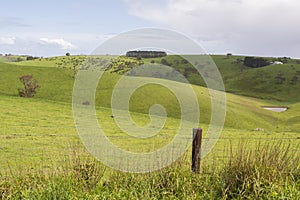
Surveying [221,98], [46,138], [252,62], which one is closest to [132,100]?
[221,98]

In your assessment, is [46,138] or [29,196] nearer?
[29,196]

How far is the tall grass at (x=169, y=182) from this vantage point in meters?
9.79

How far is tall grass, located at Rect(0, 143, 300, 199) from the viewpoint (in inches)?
385

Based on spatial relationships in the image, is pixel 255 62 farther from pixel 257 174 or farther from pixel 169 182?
pixel 169 182

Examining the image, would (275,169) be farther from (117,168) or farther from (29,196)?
(29,196)

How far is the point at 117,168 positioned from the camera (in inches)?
449

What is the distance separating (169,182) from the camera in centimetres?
1058

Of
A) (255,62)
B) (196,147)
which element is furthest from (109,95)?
(255,62)

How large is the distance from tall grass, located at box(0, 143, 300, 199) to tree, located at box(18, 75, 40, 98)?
54262 mm

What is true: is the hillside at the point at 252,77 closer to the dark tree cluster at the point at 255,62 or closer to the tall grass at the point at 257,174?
the dark tree cluster at the point at 255,62

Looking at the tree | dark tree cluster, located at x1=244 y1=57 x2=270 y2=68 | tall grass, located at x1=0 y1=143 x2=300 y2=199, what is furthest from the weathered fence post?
dark tree cluster, located at x1=244 y1=57 x2=270 y2=68

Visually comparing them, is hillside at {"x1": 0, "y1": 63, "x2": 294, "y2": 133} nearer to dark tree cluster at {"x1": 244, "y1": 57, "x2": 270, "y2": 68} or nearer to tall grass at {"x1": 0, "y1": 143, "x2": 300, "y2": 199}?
tall grass at {"x1": 0, "y1": 143, "x2": 300, "y2": 199}

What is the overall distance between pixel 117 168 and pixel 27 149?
37.6 ft

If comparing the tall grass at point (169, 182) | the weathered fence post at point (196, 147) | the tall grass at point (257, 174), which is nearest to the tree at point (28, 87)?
the tall grass at point (169, 182)
